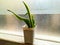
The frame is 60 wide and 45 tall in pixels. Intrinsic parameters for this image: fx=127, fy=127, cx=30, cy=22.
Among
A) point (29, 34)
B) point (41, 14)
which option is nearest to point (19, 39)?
point (29, 34)

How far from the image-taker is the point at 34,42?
1.12m

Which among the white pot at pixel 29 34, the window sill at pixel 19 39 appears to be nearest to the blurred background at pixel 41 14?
the window sill at pixel 19 39

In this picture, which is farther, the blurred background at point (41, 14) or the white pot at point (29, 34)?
the blurred background at point (41, 14)

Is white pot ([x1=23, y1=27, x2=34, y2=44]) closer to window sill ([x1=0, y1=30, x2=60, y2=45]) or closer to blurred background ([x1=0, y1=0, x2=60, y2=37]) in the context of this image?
window sill ([x1=0, y1=30, x2=60, y2=45])

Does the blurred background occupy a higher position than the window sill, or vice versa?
the blurred background

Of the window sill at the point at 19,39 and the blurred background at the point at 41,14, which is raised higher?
the blurred background at the point at 41,14

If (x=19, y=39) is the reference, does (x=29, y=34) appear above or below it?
above

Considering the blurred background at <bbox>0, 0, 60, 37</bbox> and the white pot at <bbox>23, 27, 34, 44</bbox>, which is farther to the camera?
the blurred background at <bbox>0, 0, 60, 37</bbox>

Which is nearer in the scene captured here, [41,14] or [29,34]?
[29,34]

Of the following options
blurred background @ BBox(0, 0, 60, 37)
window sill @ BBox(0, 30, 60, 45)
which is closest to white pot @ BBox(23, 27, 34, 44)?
window sill @ BBox(0, 30, 60, 45)

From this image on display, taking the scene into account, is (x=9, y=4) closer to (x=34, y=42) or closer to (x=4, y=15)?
(x=4, y=15)

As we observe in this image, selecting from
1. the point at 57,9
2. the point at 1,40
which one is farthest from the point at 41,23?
the point at 1,40

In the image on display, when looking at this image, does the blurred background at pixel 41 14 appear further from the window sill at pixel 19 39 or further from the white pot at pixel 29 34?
the white pot at pixel 29 34

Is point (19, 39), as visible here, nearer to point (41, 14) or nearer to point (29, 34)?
point (29, 34)
